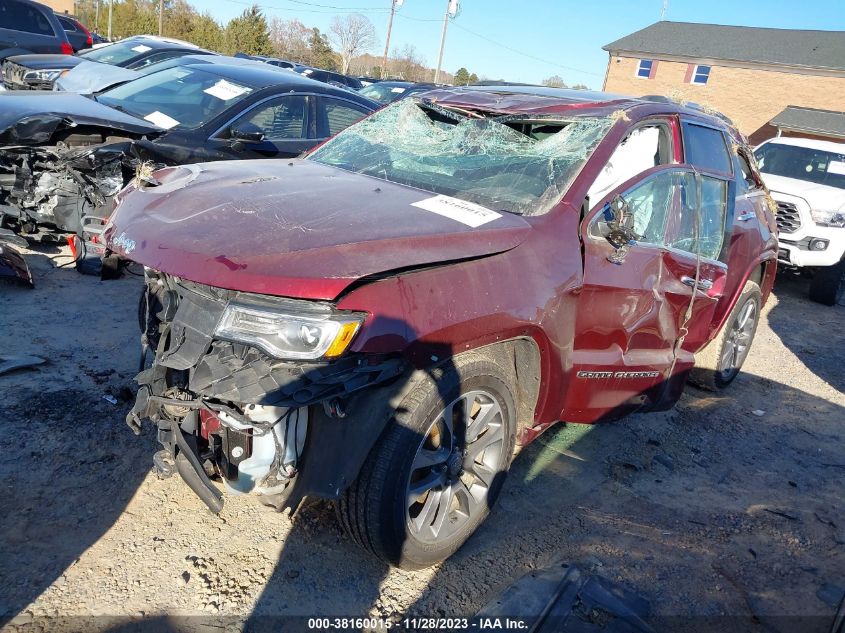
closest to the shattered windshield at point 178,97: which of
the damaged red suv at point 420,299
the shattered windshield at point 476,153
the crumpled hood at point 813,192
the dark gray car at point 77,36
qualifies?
the shattered windshield at point 476,153

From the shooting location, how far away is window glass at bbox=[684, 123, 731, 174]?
3.90 m

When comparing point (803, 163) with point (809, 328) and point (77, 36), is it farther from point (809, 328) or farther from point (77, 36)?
point (77, 36)

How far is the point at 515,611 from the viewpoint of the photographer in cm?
255

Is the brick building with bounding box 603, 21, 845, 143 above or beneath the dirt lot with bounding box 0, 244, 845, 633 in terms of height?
above

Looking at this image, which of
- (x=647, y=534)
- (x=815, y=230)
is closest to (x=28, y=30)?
(x=815, y=230)

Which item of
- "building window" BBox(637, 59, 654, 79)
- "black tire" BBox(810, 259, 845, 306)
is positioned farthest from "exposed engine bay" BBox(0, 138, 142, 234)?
"building window" BBox(637, 59, 654, 79)

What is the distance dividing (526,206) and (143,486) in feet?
7.04

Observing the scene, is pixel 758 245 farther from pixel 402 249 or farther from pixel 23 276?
pixel 23 276

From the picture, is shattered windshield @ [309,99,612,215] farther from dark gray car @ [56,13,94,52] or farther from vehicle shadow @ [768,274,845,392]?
dark gray car @ [56,13,94,52]

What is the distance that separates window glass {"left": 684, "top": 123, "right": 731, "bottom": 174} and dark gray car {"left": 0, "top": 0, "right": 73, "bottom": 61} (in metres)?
12.9

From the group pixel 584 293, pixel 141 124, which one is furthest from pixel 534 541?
pixel 141 124

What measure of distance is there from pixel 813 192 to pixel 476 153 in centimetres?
700

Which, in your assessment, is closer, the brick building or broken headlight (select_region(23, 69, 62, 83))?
broken headlight (select_region(23, 69, 62, 83))

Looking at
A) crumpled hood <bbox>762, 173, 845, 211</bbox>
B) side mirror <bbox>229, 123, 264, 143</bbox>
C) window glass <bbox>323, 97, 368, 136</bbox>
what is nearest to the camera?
side mirror <bbox>229, 123, 264, 143</bbox>
